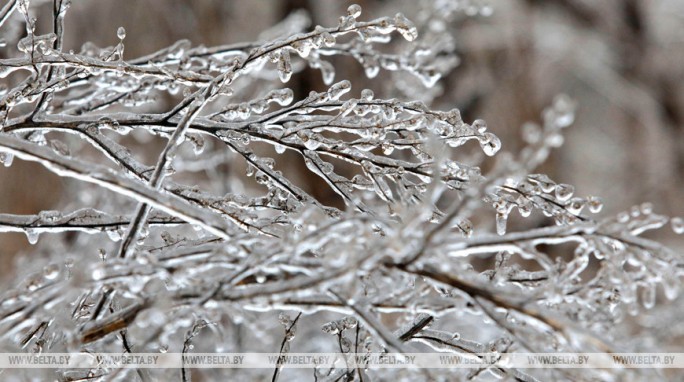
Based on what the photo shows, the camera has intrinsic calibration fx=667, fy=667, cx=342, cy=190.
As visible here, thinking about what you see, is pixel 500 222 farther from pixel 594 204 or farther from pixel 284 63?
pixel 284 63

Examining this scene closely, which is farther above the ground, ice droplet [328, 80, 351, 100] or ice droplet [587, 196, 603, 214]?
ice droplet [328, 80, 351, 100]

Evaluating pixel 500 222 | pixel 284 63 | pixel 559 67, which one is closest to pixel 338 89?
pixel 284 63

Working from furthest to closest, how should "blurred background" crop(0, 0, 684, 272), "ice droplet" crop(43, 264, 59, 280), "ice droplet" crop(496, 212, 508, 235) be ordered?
"blurred background" crop(0, 0, 684, 272), "ice droplet" crop(496, 212, 508, 235), "ice droplet" crop(43, 264, 59, 280)

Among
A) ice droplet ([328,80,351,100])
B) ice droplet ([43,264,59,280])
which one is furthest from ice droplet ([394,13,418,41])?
ice droplet ([43,264,59,280])

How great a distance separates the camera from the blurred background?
7.88ft

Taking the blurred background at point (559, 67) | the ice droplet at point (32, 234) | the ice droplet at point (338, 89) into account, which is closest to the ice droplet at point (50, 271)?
the ice droplet at point (32, 234)

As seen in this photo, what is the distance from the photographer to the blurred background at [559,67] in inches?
94.6

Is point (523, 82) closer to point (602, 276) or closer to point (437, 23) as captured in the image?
point (437, 23)

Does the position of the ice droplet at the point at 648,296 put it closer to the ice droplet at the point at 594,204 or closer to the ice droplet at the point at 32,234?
the ice droplet at the point at 594,204

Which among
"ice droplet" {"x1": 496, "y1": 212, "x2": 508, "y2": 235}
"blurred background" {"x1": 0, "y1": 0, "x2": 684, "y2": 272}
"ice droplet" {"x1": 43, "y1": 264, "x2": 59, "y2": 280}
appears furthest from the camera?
"blurred background" {"x1": 0, "y1": 0, "x2": 684, "y2": 272}

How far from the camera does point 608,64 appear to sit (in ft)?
9.34

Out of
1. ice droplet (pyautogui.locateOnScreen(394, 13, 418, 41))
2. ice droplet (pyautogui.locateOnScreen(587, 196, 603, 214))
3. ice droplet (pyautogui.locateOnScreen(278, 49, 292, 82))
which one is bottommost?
ice droplet (pyautogui.locateOnScreen(587, 196, 603, 214))

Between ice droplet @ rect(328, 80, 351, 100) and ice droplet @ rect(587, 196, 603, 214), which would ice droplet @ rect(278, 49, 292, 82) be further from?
ice droplet @ rect(587, 196, 603, 214)

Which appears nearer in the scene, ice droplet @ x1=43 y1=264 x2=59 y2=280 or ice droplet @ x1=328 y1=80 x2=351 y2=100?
ice droplet @ x1=43 y1=264 x2=59 y2=280
